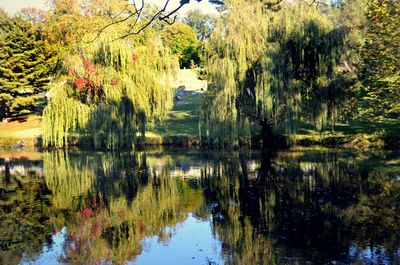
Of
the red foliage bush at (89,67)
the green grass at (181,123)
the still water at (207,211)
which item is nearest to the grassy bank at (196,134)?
the green grass at (181,123)

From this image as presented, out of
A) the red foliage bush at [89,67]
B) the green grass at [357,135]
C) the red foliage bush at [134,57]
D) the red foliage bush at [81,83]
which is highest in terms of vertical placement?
the red foliage bush at [134,57]

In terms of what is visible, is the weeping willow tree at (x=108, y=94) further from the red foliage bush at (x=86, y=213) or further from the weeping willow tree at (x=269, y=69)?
the red foliage bush at (x=86, y=213)

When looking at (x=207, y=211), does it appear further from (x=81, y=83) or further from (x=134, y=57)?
(x=134, y=57)

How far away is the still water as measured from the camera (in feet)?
37.4

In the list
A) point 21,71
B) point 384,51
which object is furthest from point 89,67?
point 21,71

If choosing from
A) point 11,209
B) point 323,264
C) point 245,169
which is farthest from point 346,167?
point 11,209

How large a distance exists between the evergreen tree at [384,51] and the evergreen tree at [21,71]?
3159cm

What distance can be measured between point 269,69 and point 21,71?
27721 mm

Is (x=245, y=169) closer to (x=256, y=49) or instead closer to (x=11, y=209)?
(x=256, y=49)

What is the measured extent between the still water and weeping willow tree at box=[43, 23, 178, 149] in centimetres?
362

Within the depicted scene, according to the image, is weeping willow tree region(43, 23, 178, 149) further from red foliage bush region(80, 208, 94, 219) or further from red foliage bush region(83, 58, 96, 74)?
red foliage bush region(80, 208, 94, 219)

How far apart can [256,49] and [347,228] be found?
16749 mm

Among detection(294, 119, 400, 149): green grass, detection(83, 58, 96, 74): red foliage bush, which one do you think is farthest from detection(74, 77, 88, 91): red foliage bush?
detection(294, 119, 400, 149): green grass

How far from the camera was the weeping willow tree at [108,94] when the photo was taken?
96.1ft
